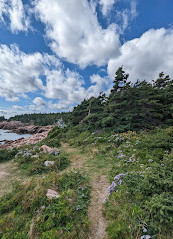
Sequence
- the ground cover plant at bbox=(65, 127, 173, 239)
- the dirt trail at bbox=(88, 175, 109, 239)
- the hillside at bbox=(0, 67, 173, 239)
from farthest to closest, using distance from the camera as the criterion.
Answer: the dirt trail at bbox=(88, 175, 109, 239)
the hillside at bbox=(0, 67, 173, 239)
the ground cover plant at bbox=(65, 127, 173, 239)

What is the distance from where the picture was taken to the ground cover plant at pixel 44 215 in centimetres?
212

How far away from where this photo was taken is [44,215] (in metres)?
2.36

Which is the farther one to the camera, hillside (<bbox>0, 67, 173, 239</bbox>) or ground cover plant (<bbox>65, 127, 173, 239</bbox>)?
hillside (<bbox>0, 67, 173, 239</bbox>)

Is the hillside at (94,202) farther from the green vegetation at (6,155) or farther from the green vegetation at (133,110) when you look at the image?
the green vegetation at (133,110)

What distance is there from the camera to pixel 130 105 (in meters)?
12.1

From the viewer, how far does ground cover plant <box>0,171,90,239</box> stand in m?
2.12

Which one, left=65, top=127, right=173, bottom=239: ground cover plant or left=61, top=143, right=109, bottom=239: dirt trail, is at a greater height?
left=65, top=127, right=173, bottom=239: ground cover plant

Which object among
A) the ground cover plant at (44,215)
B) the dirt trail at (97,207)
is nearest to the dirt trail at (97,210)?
the dirt trail at (97,207)

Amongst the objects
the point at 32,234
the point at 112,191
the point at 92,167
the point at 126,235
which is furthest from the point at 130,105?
the point at 32,234

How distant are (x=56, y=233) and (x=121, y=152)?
5.28m

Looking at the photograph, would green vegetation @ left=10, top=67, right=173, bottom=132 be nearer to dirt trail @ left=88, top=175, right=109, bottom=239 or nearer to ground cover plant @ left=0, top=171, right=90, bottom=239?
dirt trail @ left=88, top=175, right=109, bottom=239

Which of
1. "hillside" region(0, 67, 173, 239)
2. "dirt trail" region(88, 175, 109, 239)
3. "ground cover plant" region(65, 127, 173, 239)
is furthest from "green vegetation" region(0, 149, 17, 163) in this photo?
"ground cover plant" region(65, 127, 173, 239)

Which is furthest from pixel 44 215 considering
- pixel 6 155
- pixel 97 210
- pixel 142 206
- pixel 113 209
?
pixel 6 155

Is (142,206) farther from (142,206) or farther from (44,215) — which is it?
(44,215)
